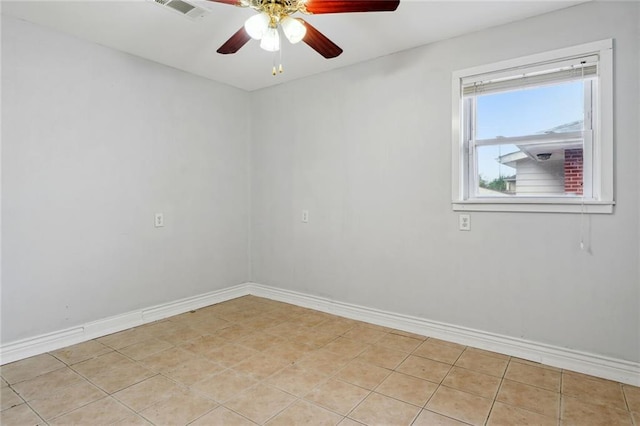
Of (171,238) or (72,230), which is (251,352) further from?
(72,230)

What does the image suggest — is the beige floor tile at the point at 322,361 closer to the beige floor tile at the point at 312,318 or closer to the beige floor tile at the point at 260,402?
the beige floor tile at the point at 260,402

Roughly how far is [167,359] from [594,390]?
2.74 m

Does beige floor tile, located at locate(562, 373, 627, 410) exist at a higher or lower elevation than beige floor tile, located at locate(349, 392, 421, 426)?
higher

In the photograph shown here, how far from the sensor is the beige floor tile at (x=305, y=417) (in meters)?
1.76

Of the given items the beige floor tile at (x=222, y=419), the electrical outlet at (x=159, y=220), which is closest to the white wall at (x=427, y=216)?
the electrical outlet at (x=159, y=220)

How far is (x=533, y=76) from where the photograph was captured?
2.44m

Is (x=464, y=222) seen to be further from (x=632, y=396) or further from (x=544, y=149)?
(x=632, y=396)

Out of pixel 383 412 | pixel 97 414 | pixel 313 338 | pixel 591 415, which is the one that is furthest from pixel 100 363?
pixel 591 415

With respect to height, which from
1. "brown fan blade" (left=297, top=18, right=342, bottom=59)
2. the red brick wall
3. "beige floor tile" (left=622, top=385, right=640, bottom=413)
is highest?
"brown fan blade" (left=297, top=18, right=342, bottom=59)

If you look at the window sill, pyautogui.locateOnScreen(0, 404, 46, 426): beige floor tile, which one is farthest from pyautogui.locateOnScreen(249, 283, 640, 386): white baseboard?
pyautogui.locateOnScreen(0, 404, 46, 426): beige floor tile

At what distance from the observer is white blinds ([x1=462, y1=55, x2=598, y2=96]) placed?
7.40ft

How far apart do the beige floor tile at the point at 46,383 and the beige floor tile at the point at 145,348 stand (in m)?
0.35

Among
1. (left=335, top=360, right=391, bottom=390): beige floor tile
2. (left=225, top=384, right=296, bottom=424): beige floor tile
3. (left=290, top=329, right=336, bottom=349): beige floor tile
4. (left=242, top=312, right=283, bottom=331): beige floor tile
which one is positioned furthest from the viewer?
(left=242, top=312, right=283, bottom=331): beige floor tile

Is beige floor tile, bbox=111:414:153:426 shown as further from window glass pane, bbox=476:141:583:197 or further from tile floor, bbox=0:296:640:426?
window glass pane, bbox=476:141:583:197
